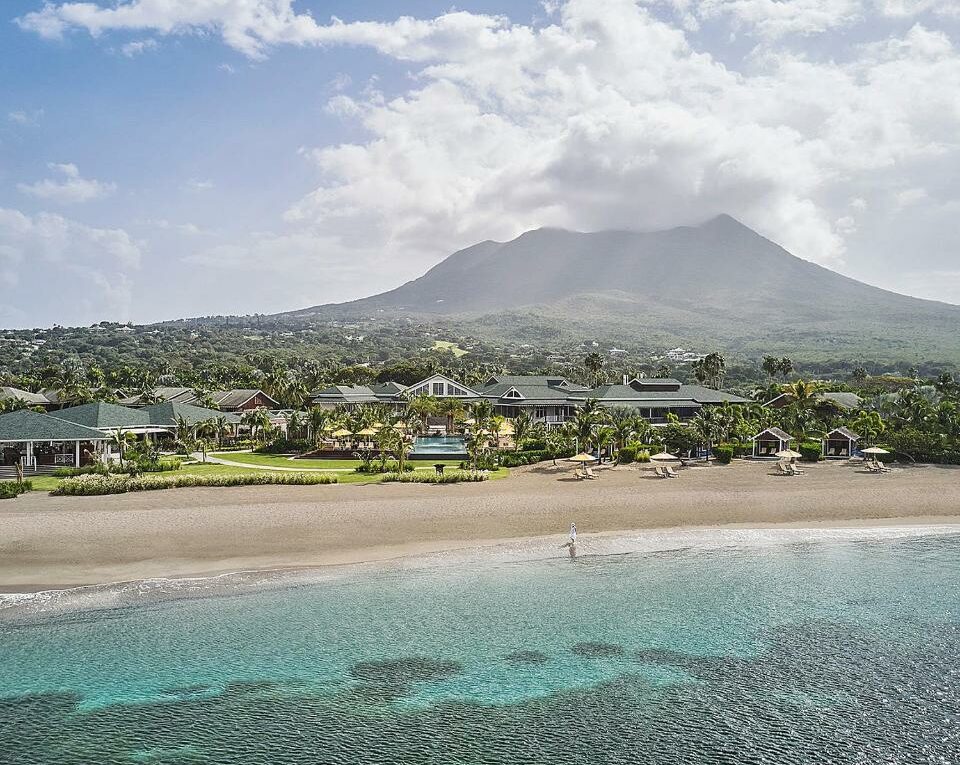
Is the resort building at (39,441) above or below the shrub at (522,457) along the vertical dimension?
above

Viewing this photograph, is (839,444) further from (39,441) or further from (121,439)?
(39,441)

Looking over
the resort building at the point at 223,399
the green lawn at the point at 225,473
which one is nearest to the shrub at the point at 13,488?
the green lawn at the point at 225,473

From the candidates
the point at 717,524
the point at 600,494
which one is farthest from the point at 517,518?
the point at 717,524

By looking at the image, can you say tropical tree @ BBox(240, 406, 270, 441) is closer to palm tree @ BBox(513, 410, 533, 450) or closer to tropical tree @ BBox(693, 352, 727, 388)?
palm tree @ BBox(513, 410, 533, 450)

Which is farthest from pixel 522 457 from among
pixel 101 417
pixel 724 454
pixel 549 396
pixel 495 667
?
pixel 549 396

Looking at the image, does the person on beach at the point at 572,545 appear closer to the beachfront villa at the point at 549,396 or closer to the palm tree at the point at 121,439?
the palm tree at the point at 121,439
